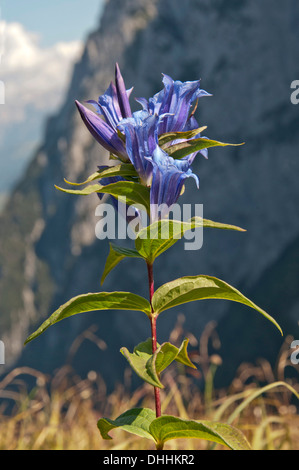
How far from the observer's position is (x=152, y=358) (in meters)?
1.41

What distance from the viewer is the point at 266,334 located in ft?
280

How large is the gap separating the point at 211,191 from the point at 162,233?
9834 cm

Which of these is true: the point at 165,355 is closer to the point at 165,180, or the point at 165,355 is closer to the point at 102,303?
the point at 102,303

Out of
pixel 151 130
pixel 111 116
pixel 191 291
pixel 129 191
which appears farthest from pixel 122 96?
pixel 191 291

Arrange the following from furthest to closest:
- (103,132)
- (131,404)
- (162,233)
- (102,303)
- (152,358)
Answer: (131,404), (103,132), (102,303), (162,233), (152,358)

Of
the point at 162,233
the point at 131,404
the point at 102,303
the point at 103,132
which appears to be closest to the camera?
the point at 162,233

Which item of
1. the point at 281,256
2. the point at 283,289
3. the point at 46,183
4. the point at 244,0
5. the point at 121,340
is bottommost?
the point at 121,340

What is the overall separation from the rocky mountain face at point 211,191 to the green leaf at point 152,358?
78.5 meters

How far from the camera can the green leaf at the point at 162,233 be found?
4.78 feet

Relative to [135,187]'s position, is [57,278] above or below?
above

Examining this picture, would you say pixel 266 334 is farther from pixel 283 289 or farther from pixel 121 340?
pixel 121 340

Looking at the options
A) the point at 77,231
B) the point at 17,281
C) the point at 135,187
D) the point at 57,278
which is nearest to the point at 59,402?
the point at 135,187

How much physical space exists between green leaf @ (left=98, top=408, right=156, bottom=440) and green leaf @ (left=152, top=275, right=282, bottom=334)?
0.39 meters
